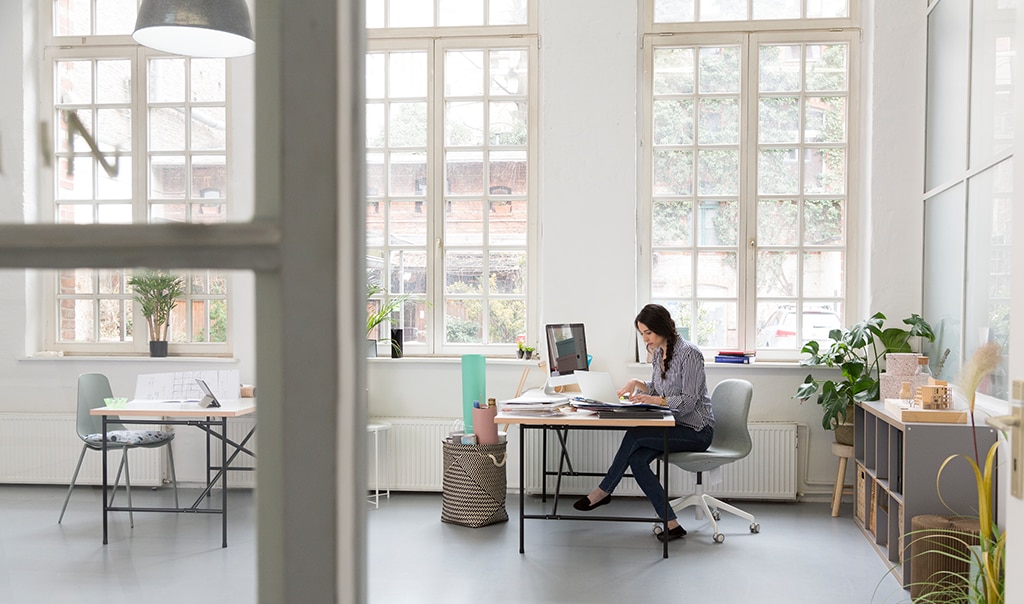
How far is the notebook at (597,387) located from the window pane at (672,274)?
3.98 feet

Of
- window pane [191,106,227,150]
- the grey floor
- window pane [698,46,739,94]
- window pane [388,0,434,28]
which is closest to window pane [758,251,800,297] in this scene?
window pane [698,46,739,94]

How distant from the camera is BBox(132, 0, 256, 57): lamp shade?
424mm

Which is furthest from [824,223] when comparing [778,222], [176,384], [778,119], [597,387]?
[176,384]

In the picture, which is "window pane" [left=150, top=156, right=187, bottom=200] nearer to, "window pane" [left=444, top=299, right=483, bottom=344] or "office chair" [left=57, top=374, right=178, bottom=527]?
"office chair" [left=57, top=374, right=178, bottom=527]

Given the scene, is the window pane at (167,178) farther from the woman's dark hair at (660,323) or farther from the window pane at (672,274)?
the window pane at (672,274)

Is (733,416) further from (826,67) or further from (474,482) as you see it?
(826,67)

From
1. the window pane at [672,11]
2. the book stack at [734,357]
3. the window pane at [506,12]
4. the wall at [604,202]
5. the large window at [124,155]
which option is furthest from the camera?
the window pane at [506,12]

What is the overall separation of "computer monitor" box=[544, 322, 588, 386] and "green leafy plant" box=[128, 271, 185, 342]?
14.6 feet

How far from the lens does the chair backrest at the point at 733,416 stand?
5008 mm

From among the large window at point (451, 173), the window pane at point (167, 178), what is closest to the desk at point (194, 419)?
the window pane at point (167, 178)

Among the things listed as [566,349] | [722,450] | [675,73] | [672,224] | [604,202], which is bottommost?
[722,450]

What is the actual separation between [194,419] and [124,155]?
0.55 ft

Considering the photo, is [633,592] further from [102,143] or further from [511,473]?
[102,143]

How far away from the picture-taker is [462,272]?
6188mm
